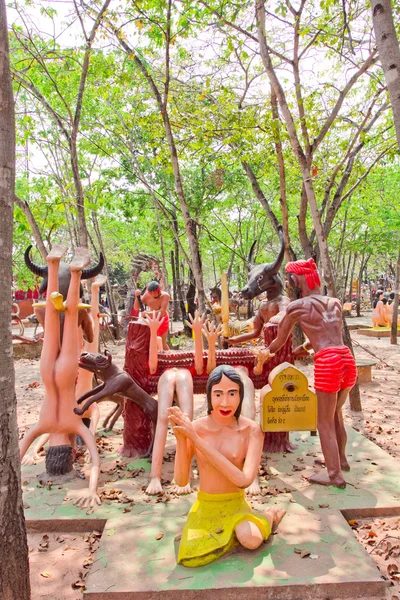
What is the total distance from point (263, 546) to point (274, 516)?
22cm

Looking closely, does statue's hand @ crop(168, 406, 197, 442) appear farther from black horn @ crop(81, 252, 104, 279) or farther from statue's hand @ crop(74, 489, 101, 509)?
black horn @ crop(81, 252, 104, 279)

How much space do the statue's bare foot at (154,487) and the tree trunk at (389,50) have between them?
347 centimetres

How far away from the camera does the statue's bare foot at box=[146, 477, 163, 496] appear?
4266mm

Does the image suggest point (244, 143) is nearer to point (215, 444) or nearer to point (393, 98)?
point (393, 98)

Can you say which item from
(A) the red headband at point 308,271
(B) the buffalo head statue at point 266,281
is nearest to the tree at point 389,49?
(A) the red headband at point 308,271

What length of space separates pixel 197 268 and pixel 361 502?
4.89 m

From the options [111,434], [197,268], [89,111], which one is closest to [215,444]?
[111,434]

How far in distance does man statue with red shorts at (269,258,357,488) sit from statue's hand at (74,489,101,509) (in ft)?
6.56

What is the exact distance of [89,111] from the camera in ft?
41.0

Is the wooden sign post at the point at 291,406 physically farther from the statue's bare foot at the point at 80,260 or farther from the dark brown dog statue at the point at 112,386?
the statue's bare foot at the point at 80,260

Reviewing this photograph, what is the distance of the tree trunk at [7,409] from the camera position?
93.8 inches

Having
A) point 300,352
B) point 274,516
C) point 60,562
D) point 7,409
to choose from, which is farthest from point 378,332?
point 7,409

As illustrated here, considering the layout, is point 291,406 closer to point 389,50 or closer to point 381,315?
point 389,50

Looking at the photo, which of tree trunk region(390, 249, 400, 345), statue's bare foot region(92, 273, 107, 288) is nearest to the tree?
statue's bare foot region(92, 273, 107, 288)
